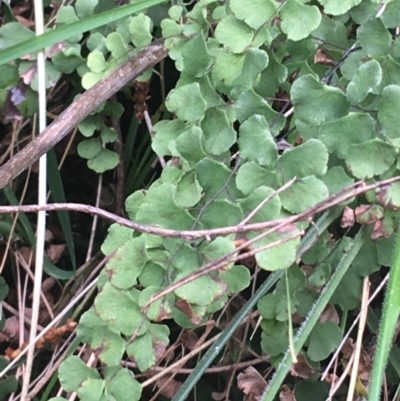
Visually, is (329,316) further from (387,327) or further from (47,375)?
(47,375)

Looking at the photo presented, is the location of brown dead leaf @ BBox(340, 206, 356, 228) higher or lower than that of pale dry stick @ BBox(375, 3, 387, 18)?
lower

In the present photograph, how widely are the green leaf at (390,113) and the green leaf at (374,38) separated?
6 cm

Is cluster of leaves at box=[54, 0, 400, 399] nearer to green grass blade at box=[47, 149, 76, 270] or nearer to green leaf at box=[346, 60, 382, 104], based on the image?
green leaf at box=[346, 60, 382, 104]

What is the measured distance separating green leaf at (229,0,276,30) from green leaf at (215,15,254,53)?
11 mm

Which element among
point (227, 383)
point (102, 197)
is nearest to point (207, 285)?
point (227, 383)

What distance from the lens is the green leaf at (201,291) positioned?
0.46 metres

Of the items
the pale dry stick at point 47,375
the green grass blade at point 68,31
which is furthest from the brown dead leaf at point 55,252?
the green grass blade at point 68,31

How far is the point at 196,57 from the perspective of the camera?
0.54m

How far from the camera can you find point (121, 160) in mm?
859

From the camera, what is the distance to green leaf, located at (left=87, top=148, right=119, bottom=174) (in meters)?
0.80

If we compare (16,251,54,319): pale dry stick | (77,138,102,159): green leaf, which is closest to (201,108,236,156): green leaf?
(77,138,102,159): green leaf

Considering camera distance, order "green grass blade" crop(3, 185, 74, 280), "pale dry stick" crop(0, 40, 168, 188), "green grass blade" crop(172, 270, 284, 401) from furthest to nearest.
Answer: "green grass blade" crop(3, 185, 74, 280) → "pale dry stick" crop(0, 40, 168, 188) → "green grass blade" crop(172, 270, 284, 401)

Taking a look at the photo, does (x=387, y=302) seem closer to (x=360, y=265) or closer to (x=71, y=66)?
(x=360, y=265)

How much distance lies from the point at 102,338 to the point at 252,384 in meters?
0.22
